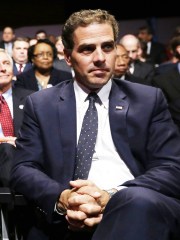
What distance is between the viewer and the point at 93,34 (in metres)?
1.66

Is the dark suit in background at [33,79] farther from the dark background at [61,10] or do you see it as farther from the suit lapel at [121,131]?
the dark background at [61,10]

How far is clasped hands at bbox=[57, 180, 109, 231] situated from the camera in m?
1.44

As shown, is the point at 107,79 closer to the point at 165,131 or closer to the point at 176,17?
the point at 165,131

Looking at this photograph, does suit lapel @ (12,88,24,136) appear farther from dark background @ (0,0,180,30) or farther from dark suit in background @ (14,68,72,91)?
dark background @ (0,0,180,30)

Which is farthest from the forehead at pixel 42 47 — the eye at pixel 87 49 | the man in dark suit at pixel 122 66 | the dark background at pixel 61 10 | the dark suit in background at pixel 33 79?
the dark background at pixel 61 10

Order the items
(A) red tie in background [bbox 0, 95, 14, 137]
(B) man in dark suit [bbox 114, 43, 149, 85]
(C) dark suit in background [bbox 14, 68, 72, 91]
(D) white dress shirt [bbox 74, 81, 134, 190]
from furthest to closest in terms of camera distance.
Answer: (C) dark suit in background [bbox 14, 68, 72, 91] → (B) man in dark suit [bbox 114, 43, 149, 85] → (A) red tie in background [bbox 0, 95, 14, 137] → (D) white dress shirt [bbox 74, 81, 134, 190]

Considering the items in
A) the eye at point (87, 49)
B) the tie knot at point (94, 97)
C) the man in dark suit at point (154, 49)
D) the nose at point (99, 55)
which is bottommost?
the man in dark suit at point (154, 49)

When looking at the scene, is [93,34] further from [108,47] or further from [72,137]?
[72,137]

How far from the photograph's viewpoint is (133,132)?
1682mm

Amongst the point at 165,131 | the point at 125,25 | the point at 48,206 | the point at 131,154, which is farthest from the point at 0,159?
the point at 125,25

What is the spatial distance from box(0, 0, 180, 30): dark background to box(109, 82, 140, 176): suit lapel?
7.34m

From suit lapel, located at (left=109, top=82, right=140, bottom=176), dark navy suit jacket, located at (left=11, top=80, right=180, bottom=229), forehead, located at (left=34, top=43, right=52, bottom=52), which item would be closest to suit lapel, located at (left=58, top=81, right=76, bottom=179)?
dark navy suit jacket, located at (left=11, top=80, right=180, bottom=229)

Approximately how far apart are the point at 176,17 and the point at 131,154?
7.60m

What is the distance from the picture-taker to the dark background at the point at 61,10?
877 centimetres
